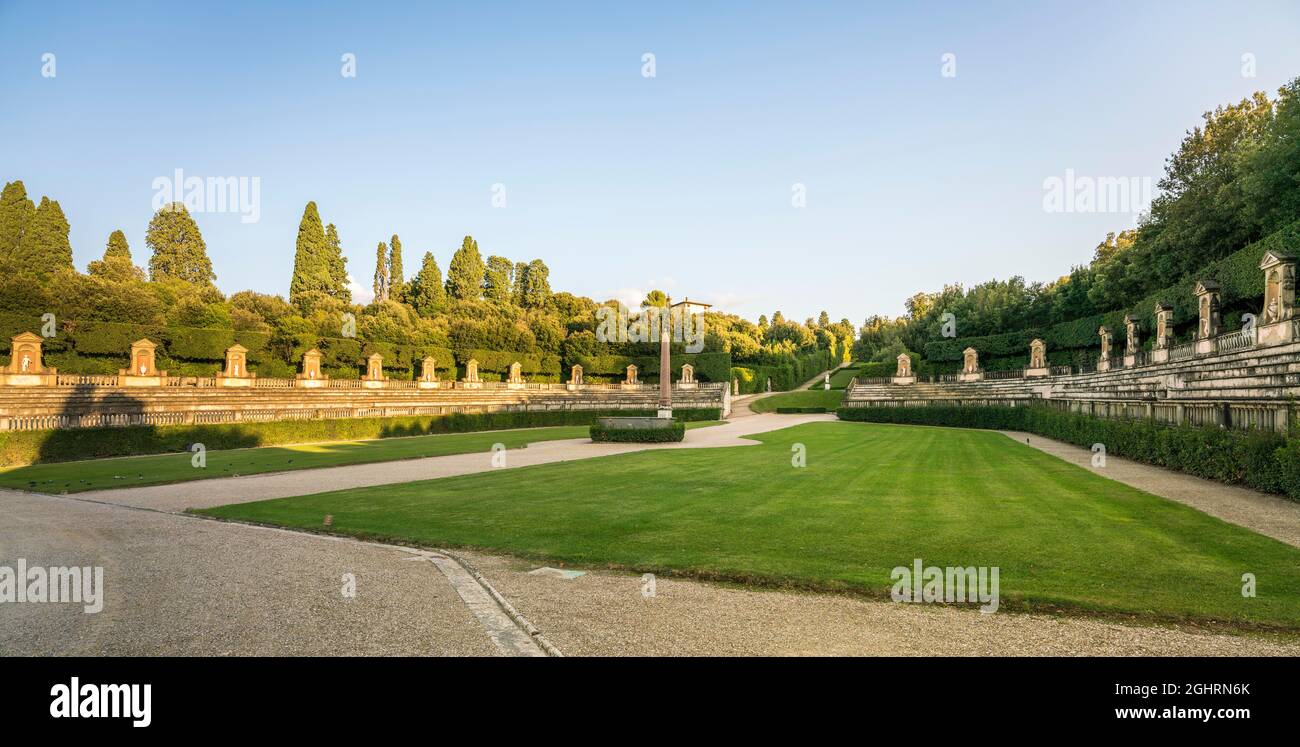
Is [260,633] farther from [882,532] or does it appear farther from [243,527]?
[882,532]

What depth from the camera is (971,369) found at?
190ft

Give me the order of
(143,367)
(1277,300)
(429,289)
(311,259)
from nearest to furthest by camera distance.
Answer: (1277,300) < (143,367) < (311,259) < (429,289)

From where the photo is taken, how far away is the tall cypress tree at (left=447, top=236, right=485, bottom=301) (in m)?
83.9

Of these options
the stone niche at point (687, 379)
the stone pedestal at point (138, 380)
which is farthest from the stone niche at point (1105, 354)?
the stone pedestal at point (138, 380)

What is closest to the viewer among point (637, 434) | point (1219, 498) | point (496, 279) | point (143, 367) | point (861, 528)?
point (861, 528)

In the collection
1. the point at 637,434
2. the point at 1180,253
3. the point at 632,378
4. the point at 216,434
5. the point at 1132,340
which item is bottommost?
the point at 637,434

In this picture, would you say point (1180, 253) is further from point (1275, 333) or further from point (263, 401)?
point (263, 401)

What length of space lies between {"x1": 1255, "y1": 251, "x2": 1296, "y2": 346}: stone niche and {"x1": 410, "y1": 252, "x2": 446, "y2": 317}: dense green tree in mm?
76330

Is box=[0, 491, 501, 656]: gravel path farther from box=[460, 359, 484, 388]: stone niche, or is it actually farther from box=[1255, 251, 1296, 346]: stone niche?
box=[460, 359, 484, 388]: stone niche

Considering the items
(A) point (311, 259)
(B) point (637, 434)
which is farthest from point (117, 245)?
(B) point (637, 434)

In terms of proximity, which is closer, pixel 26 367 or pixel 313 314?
pixel 26 367

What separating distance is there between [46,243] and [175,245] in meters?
13.7

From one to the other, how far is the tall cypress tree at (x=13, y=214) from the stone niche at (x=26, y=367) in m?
34.8

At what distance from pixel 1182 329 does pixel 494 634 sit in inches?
1901
